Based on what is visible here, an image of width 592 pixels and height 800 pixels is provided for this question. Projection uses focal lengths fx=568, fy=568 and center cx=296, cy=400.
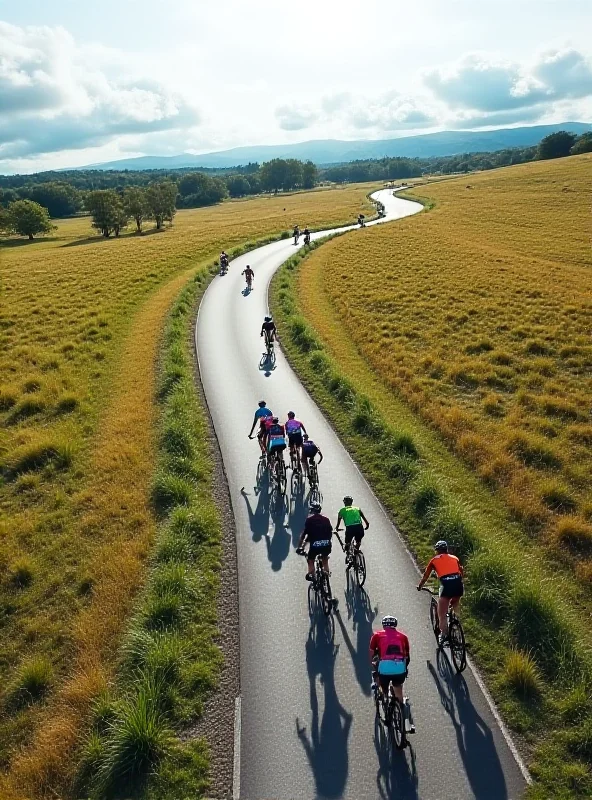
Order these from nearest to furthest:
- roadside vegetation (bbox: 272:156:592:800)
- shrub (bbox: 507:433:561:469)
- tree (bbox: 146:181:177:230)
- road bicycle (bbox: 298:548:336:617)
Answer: roadside vegetation (bbox: 272:156:592:800) → road bicycle (bbox: 298:548:336:617) → shrub (bbox: 507:433:561:469) → tree (bbox: 146:181:177:230)

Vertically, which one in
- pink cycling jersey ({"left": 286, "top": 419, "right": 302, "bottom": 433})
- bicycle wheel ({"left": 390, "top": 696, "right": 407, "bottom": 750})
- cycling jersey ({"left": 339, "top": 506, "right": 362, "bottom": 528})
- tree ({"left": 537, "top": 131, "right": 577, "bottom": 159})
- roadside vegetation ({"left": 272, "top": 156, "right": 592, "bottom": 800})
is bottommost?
tree ({"left": 537, "top": 131, "right": 577, "bottom": 159})

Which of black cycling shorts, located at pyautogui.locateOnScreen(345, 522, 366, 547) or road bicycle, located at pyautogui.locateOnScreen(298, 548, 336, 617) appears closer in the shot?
road bicycle, located at pyautogui.locateOnScreen(298, 548, 336, 617)

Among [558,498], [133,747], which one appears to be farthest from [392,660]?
[558,498]

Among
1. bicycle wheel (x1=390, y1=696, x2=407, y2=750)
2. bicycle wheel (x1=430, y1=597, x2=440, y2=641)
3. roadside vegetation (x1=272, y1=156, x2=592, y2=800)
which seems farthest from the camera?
bicycle wheel (x1=430, y1=597, x2=440, y2=641)

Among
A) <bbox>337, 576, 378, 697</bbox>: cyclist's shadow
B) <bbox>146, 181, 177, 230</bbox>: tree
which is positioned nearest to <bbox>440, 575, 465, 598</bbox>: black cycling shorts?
<bbox>337, 576, 378, 697</bbox>: cyclist's shadow

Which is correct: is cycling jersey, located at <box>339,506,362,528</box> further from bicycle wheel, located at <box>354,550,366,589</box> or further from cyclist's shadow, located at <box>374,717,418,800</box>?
cyclist's shadow, located at <box>374,717,418,800</box>

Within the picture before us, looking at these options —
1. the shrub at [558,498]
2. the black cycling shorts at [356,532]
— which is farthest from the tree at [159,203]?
the black cycling shorts at [356,532]
